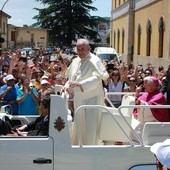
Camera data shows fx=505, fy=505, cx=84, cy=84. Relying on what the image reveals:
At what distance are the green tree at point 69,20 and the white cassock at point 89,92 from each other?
6679cm

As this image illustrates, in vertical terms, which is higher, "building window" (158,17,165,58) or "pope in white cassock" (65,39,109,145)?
"building window" (158,17,165,58)

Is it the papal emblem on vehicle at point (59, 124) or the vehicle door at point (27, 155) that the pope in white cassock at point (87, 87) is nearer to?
the papal emblem on vehicle at point (59, 124)

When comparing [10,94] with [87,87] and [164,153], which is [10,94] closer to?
[87,87]

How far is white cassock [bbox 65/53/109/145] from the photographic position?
5875 mm

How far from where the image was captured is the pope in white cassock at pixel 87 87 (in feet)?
19.2

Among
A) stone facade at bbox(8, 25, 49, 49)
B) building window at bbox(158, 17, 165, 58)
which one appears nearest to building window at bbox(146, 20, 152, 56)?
building window at bbox(158, 17, 165, 58)

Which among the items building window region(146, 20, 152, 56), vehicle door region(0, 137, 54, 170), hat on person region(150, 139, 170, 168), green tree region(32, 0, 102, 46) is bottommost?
vehicle door region(0, 137, 54, 170)

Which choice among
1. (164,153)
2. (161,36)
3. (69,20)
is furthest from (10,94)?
(69,20)

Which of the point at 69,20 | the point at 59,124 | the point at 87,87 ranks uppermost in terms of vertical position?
the point at 69,20

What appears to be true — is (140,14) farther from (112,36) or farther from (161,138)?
(161,138)

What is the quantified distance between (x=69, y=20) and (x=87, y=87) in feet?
222

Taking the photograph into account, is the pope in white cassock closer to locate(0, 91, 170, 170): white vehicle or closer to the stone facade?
locate(0, 91, 170, 170): white vehicle

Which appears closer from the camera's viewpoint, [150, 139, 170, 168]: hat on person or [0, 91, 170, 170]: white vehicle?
[150, 139, 170, 168]: hat on person

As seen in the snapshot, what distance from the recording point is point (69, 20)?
238ft
